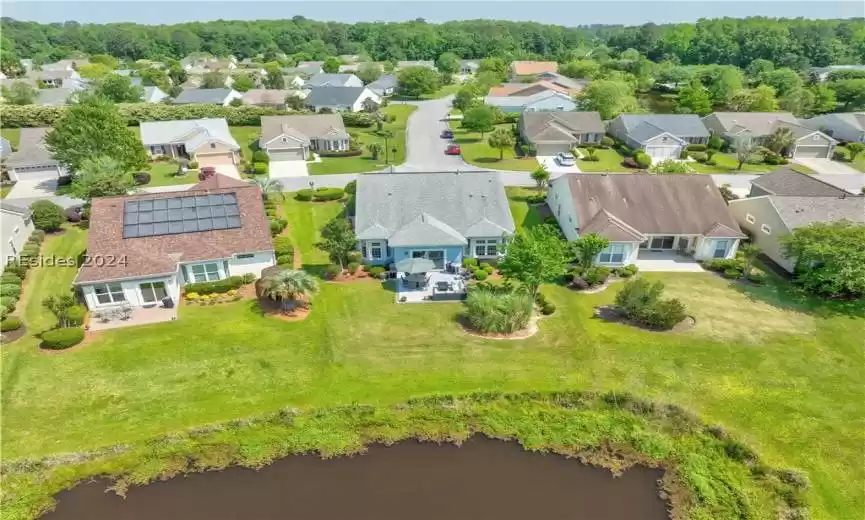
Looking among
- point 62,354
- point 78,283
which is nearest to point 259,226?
point 78,283

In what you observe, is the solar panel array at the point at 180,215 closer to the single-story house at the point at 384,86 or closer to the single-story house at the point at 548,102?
the single-story house at the point at 548,102

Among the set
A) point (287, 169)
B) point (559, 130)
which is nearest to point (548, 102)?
point (559, 130)

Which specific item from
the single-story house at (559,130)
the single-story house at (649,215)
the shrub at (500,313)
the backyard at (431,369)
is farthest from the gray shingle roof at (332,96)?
the shrub at (500,313)

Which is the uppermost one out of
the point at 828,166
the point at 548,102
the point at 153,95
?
the point at 153,95

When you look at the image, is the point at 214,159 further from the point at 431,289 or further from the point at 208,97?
the point at 431,289

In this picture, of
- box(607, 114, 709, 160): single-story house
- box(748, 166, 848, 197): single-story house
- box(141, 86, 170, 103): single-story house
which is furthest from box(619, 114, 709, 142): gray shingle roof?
box(141, 86, 170, 103): single-story house

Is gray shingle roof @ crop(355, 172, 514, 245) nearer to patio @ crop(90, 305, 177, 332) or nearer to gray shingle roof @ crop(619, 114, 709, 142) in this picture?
patio @ crop(90, 305, 177, 332)
